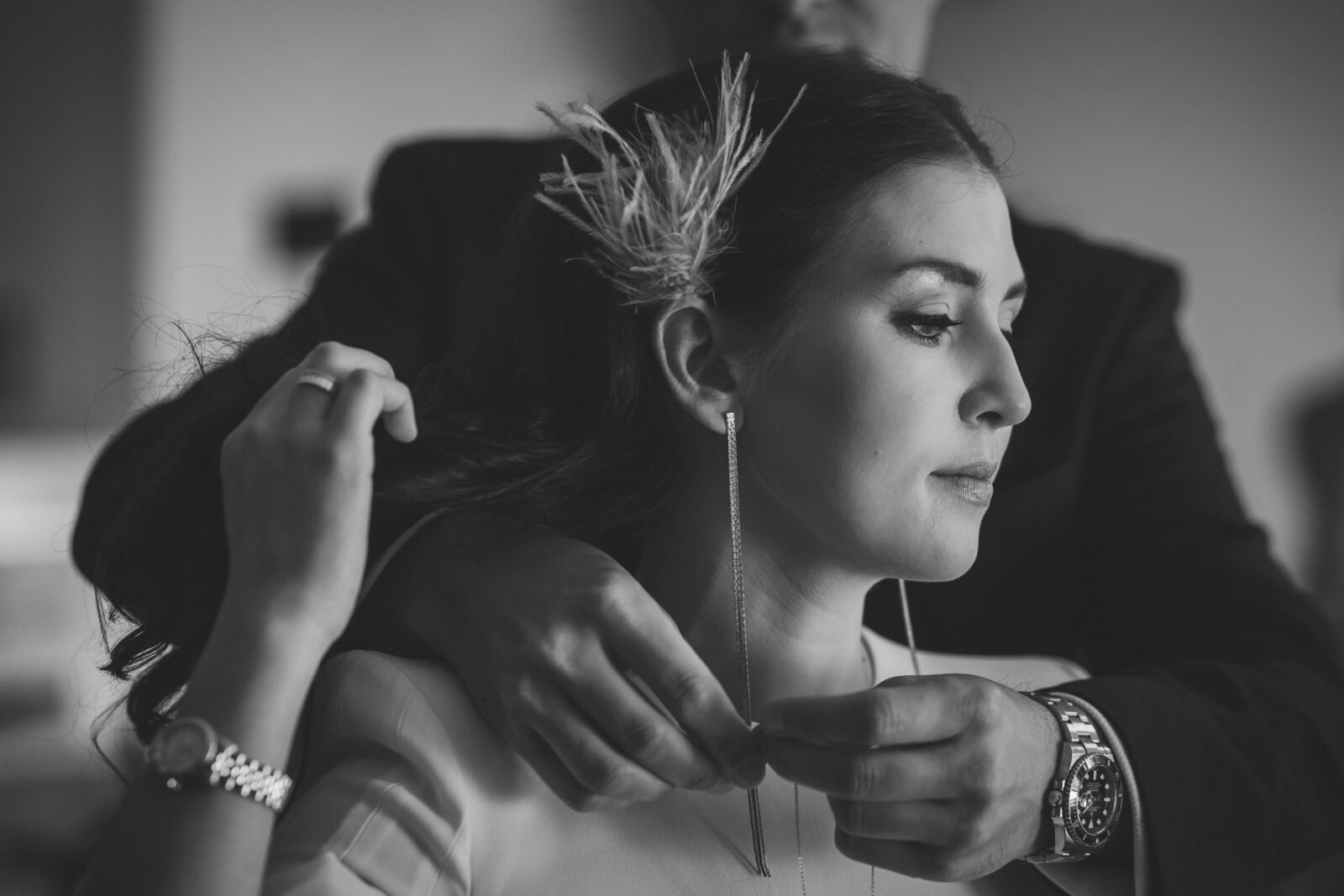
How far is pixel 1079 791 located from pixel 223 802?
618mm

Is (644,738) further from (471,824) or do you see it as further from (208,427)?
(208,427)

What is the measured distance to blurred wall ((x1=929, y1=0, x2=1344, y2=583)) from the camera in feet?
7.17

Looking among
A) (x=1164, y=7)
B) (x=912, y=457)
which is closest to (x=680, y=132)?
(x=912, y=457)

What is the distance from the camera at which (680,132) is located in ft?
3.05

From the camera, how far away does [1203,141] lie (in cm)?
220

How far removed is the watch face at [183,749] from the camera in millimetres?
670

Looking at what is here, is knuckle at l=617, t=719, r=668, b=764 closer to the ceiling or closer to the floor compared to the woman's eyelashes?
closer to the floor

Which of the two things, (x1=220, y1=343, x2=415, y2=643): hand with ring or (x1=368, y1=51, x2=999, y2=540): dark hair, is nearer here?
(x1=220, y1=343, x2=415, y2=643): hand with ring

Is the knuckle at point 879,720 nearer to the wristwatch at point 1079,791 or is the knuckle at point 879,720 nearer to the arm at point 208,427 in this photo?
the wristwatch at point 1079,791

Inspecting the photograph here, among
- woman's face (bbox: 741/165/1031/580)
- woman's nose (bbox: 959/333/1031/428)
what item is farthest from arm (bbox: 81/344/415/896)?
woman's nose (bbox: 959/333/1031/428)

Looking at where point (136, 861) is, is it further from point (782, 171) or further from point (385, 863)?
point (782, 171)

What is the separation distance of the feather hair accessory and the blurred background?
143 cm

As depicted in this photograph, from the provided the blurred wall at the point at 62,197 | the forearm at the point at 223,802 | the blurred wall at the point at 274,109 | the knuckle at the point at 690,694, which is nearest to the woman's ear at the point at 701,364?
the knuckle at the point at 690,694

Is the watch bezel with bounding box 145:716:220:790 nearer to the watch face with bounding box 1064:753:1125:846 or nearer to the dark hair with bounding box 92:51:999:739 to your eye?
the dark hair with bounding box 92:51:999:739
